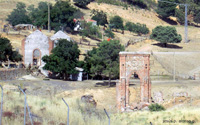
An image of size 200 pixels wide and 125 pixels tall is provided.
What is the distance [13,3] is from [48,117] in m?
91.6

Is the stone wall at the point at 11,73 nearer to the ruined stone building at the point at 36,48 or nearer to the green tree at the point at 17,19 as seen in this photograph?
the ruined stone building at the point at 36,48

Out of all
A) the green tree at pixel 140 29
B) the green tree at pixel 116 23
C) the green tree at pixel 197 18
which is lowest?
the green tree at pixel 140 29

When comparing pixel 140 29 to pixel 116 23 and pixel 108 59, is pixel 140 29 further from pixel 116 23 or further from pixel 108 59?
pixel 108 59

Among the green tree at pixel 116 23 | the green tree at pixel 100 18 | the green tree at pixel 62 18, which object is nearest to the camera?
the green tree at pixel 62 18

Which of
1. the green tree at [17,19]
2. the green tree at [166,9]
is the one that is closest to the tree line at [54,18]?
the green tree at [17,19]

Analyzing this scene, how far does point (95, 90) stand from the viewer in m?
48.5

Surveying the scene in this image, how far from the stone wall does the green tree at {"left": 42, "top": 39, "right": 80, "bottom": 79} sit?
342 cm

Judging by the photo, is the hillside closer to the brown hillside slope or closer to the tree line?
the brown hillside slope

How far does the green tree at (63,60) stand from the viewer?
55.5m

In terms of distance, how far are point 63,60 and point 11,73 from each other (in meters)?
7.15

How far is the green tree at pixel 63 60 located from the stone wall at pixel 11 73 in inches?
135

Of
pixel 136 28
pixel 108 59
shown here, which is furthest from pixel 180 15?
pixel 108 59

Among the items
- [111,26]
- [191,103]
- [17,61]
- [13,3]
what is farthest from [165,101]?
[13,3]

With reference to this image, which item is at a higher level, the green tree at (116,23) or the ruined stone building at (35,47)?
the green tree at (116,23)
